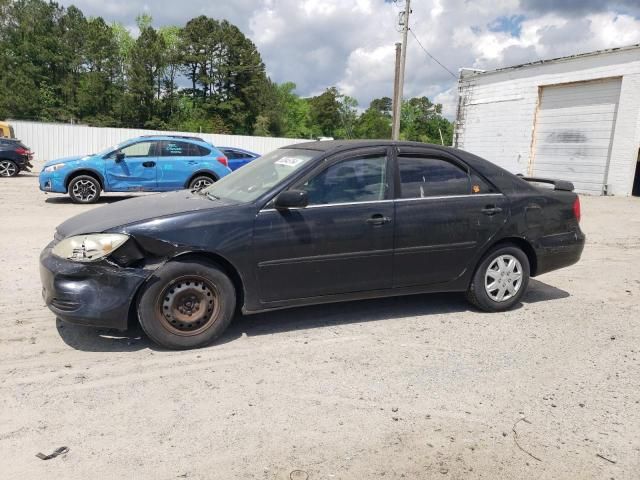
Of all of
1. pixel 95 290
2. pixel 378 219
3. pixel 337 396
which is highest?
pixel 378 219

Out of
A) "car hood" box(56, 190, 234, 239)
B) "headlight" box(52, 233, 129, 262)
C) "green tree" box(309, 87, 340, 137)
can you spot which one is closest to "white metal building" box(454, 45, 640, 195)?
"car hood" box(56, 190, 234, 239)

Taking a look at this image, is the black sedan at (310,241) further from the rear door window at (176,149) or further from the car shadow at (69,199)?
the car shadow at (69,199)

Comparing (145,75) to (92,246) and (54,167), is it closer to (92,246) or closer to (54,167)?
(54,167)

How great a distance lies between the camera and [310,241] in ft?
13.9

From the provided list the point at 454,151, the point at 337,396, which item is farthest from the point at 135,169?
the point at 337,396

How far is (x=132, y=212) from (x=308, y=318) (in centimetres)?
182

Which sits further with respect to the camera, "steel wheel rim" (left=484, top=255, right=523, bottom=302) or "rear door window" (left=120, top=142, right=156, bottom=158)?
"rear door window" (left=120, top=142, right=156, bottom=158)

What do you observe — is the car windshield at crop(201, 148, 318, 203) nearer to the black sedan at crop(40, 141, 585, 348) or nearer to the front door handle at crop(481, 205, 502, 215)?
the black sedan at crop(40, 141, 585, 348)

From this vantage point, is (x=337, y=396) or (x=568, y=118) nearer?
(x=337, y=396)

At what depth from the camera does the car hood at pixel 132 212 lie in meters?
3.96

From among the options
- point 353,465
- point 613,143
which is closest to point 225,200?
point 353,465

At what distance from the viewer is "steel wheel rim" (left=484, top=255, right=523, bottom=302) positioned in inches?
198

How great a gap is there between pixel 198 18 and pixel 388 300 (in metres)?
60.2

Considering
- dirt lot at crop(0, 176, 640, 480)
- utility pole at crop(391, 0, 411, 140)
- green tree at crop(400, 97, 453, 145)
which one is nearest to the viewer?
dirt lot at crop(0, 176, 640, 480)
